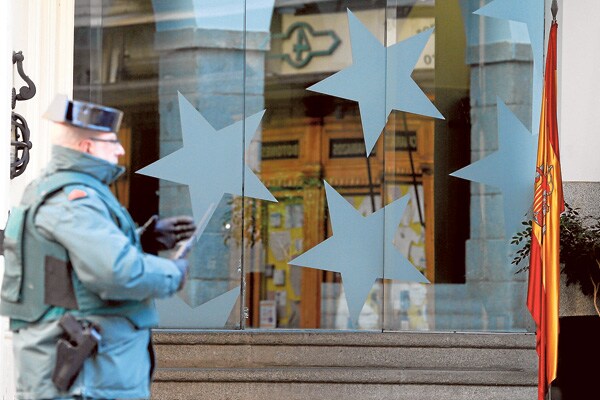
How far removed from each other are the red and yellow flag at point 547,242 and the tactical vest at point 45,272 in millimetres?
4418

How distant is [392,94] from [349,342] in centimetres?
249

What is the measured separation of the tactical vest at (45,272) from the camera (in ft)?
14.1

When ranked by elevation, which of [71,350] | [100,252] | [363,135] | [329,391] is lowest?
[329,391]

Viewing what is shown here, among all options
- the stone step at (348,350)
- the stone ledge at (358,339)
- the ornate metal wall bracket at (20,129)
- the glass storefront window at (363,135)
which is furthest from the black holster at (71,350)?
the glass storefront window at (363,135)

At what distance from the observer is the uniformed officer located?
4.22 meters

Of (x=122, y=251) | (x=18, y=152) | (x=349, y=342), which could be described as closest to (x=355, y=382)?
(x=349, y=342)

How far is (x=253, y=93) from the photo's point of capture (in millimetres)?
11609

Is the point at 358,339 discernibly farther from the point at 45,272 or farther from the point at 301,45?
the point at 45,272

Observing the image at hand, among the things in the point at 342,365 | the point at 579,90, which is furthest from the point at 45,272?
the point at 579,90

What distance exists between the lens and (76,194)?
4285 mm

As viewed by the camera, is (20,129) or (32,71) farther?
(32,71)

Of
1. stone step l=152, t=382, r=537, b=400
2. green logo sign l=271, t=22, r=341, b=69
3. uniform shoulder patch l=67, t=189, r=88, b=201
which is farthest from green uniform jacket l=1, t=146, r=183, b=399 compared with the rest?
green logo sign l=271, t=22, r=341, b=69

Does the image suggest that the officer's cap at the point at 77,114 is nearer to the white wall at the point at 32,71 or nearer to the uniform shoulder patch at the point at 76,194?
the uniform shoulder patch at the point at 76,194

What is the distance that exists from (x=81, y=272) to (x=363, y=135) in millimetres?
7254
